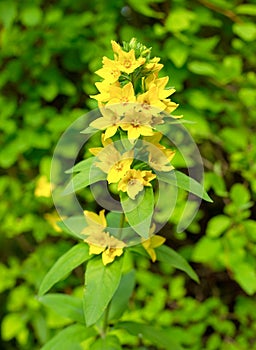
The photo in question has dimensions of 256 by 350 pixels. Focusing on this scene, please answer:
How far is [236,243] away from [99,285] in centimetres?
64

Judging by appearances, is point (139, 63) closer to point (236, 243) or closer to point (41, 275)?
point (236, 243)

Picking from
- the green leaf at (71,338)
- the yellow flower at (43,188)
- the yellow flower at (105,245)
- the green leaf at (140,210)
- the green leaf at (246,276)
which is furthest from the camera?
the yellow flower at (43,188)

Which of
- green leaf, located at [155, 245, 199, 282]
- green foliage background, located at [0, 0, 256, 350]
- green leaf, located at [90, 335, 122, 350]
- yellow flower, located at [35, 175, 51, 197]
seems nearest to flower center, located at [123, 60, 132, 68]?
green leaf, located at [155, 245, 199, 282]

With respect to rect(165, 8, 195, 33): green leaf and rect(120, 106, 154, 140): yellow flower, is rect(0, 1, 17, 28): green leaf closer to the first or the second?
rect(165, 8, 195, 33): green leaf

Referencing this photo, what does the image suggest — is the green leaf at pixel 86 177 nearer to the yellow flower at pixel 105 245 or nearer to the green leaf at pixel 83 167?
the green leaf at pixel 83 167

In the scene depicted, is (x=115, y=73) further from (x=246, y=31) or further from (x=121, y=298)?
(x=246, y=31)

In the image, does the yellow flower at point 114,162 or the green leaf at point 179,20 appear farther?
the green leaf at point 179,20

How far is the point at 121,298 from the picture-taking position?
1047mm

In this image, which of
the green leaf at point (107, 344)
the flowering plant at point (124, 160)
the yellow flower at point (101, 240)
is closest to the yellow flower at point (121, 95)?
the flowering plant at point (124, 160)

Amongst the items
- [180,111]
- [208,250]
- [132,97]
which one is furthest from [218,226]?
[132,97]

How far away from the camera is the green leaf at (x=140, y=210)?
2.34ft

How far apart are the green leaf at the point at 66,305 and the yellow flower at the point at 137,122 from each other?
17.2 inches

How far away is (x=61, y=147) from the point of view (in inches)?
58.4

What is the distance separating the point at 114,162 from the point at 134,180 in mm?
42
